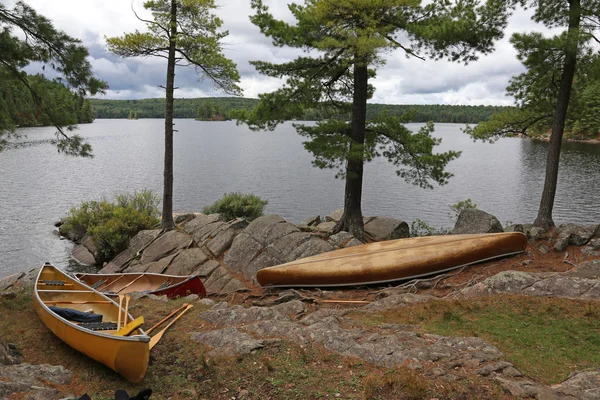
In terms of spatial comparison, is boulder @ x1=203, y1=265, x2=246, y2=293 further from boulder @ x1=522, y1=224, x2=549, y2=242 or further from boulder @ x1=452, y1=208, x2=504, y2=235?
Result: boulder @ x1=522, y1=224, x2=549, y2=242

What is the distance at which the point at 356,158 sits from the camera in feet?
47.8

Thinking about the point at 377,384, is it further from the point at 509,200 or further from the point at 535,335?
the point at 509,200

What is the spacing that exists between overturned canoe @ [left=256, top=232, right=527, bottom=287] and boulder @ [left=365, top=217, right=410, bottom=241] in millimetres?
3695

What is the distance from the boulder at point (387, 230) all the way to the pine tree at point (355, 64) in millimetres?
980

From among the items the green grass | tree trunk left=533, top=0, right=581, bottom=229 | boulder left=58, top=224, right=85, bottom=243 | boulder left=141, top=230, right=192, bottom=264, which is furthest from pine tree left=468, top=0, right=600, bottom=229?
boulder left=58, top=224, right=85, bottom=243

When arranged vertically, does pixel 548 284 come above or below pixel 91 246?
above

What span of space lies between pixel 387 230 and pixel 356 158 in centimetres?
397

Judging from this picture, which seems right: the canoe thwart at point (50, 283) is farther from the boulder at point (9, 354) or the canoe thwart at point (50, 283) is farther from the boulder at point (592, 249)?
the boulder at point (592, 249)

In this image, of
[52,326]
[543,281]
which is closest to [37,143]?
[52,326]

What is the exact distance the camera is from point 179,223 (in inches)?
827

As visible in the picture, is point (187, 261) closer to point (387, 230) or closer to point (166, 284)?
point (166, 284)

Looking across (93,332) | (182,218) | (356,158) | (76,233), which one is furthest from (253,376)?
(76,233)

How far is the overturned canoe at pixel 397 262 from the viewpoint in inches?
490

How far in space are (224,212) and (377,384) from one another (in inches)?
743
